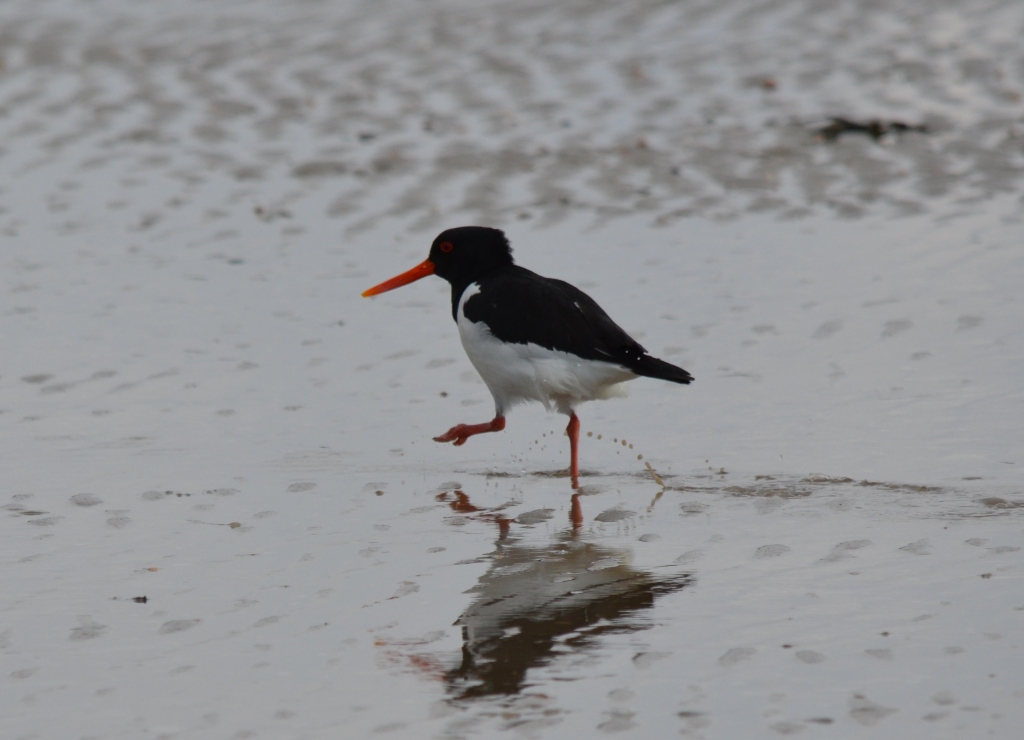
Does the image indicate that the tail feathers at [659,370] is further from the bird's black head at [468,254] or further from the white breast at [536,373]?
the bird's black head at [468,254]

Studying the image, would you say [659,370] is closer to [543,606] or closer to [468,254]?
[468,254]

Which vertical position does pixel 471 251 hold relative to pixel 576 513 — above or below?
above

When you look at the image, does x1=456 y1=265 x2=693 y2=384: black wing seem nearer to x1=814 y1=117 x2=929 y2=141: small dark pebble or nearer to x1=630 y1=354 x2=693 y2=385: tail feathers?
x1=630 y1=354 x2=693 y2=385: tail feathers

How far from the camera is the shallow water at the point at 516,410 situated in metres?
4.53

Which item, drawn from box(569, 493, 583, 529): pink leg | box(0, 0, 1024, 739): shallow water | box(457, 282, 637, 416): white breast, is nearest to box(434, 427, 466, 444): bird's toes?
box(0, 0, 1024, 739): shallow water

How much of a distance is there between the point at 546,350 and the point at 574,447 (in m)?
0.52

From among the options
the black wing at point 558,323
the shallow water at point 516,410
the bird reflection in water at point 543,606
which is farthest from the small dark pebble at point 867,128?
the bird reflection in water at point 543,606

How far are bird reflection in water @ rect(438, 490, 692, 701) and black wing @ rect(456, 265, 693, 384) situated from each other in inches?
37.3


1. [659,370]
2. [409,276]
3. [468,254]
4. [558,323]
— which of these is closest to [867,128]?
[409,276]

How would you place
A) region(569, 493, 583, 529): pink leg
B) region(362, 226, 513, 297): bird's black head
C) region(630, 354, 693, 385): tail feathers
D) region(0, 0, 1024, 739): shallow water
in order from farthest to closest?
region(362, 226, 513, 297): bird's black head < region(630, 354, 693, 385): tail feathers < region(569, 493, 583, 529): pink leg < region(0, 0, 1024, 739): shallow water

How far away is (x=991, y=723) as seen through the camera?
159 inches

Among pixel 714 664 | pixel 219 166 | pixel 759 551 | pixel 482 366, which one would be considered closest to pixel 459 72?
pixel 219 166

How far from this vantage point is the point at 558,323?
21.9ft

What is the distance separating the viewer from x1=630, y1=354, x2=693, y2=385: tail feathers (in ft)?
21.1
